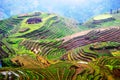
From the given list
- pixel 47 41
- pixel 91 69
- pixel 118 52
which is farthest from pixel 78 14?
pixel 91 69

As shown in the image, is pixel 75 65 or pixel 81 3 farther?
pixel 81 3

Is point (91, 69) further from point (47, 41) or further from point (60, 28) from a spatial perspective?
point (60, 28)

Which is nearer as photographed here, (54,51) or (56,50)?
(54,51)

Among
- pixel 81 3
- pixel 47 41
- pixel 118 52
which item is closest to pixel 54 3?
pixel 81 3

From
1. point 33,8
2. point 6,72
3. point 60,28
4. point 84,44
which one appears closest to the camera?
point 6,72

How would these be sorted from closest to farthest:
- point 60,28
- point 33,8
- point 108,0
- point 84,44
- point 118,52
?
point 118,52
point 84,44
point 60,28
point 108,0
point 33,8

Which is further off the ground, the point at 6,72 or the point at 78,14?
the point at 6,72
